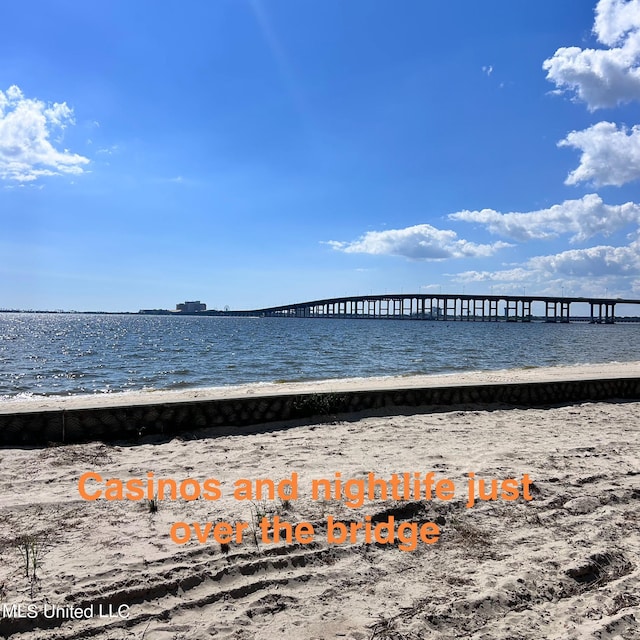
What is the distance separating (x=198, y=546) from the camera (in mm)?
3615

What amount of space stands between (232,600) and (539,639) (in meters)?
1.74

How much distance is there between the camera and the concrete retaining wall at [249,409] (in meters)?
6.52

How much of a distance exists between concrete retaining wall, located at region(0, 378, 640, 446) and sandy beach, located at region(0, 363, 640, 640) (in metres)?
0.48

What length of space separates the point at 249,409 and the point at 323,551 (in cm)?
434

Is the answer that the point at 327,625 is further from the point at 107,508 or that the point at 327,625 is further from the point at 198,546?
the point at 107,508

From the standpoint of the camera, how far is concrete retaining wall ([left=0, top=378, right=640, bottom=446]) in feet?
21.4

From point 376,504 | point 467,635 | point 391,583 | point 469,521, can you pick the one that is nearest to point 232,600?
point 391,583

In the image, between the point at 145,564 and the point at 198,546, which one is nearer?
the point at 145,564

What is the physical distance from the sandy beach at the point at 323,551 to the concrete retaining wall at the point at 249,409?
1.57 ft
